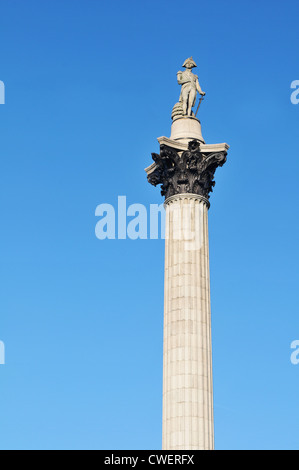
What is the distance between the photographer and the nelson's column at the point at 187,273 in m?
39.4

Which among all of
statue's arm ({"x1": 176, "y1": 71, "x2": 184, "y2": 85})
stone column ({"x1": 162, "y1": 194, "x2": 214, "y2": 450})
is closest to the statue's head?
statue's arm ({"x1": 176, "y1": 71, "x2": 184, "y2": 85})

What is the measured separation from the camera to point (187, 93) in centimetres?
4675

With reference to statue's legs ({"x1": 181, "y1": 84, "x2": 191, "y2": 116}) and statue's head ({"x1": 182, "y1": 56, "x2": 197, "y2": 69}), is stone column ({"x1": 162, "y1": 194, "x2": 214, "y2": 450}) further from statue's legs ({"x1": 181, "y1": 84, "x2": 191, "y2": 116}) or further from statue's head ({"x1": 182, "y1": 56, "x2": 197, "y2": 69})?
statue's head ({"x1": 182, "y1": 56, "x2": 197, "y2": 69})

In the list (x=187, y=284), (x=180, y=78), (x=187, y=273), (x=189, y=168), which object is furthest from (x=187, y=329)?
(x=180, y=78)

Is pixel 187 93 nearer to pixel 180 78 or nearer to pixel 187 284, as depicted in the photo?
pixel 180 78

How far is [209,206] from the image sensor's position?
147 ft

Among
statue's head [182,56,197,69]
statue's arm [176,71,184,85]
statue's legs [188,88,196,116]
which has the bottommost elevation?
statue's legs [188,88,196,116]

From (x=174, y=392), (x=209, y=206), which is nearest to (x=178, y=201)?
(x=209, y=206)

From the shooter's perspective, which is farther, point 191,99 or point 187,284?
point 191,99

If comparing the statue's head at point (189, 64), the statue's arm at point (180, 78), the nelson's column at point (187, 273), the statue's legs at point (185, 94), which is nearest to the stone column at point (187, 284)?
the nelson's column at point (187, 273)

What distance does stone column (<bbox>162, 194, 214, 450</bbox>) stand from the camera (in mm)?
39219

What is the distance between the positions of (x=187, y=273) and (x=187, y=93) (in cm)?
A: 1038
